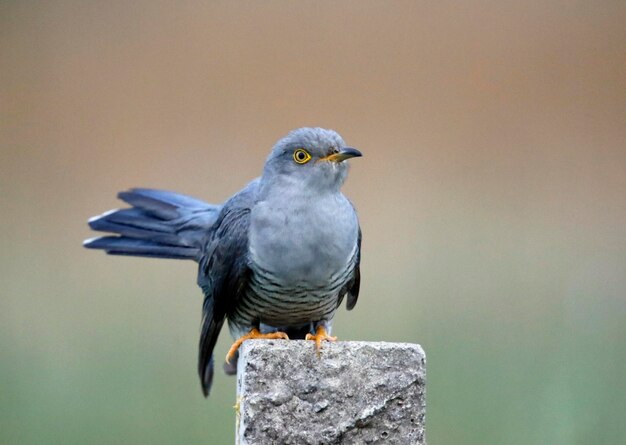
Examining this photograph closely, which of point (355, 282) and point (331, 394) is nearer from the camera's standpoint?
point (331, 394)

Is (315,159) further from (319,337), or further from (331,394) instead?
(331,394)

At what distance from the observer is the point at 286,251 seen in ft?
7.00

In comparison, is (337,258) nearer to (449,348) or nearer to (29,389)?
(449,348)

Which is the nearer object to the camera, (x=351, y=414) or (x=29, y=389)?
(x=351, y=414)

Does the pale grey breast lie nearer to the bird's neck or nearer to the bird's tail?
the bird's neck

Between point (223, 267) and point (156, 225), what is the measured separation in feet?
2.03

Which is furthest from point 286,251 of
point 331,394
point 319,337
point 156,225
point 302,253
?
point 156,225

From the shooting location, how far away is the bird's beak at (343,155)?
214cm

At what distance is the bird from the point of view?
7.00ft

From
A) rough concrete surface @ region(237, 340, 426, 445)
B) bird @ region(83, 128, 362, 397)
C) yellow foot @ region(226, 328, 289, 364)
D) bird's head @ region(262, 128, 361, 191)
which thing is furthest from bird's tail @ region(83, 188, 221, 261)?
rough concrete surface @ region(237, 340, 426, 445)

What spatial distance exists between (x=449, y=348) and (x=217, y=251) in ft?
4.73

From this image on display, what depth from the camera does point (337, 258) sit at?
84.1 inches

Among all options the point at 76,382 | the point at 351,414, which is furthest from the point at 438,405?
the point at 351,414

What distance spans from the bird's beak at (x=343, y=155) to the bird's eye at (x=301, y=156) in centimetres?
4
